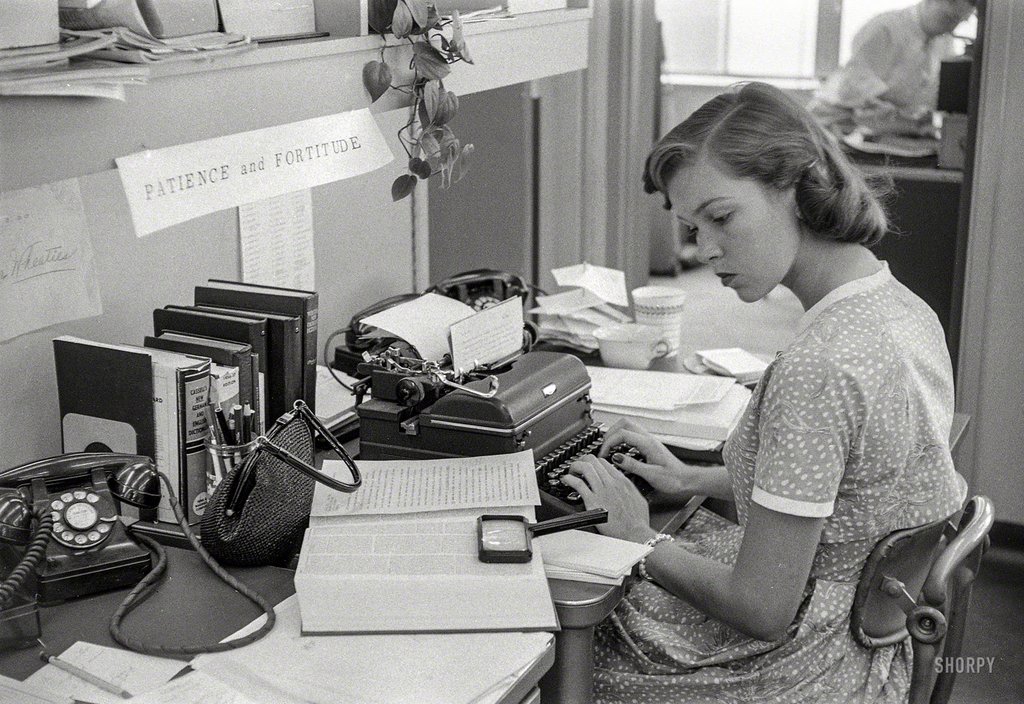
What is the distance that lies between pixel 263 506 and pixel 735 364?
3.87ft

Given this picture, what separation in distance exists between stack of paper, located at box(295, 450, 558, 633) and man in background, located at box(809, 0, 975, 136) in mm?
4254

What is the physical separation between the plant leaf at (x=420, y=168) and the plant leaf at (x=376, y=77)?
0.34m

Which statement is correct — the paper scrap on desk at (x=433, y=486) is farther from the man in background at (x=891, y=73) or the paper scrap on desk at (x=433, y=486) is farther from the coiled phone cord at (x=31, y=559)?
the man in background at (x=891, y=73)

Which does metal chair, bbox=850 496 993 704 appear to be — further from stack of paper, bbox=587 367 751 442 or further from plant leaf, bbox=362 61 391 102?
plant leaf, bbox=362 61 391 102

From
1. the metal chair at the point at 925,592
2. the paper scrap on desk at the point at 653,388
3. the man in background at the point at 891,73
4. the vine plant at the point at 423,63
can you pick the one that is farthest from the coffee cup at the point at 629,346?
the man in background at the point at 891,73

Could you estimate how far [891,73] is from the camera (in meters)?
5.31

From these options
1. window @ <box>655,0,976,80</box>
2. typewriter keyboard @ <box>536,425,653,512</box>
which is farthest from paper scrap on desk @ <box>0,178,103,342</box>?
window @ <box>655,0,976,80</box>

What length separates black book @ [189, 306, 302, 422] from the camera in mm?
1656

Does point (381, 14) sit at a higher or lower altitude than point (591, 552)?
higher

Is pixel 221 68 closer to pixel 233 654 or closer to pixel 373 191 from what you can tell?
pixel 233 654

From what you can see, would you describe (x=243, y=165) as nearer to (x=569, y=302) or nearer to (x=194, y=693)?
(x=194, y=693)

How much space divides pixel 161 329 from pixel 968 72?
2671 millimetres

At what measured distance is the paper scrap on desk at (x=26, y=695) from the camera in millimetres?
1134

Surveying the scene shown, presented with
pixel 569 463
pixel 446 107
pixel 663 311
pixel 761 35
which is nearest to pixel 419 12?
pixel 446 107
